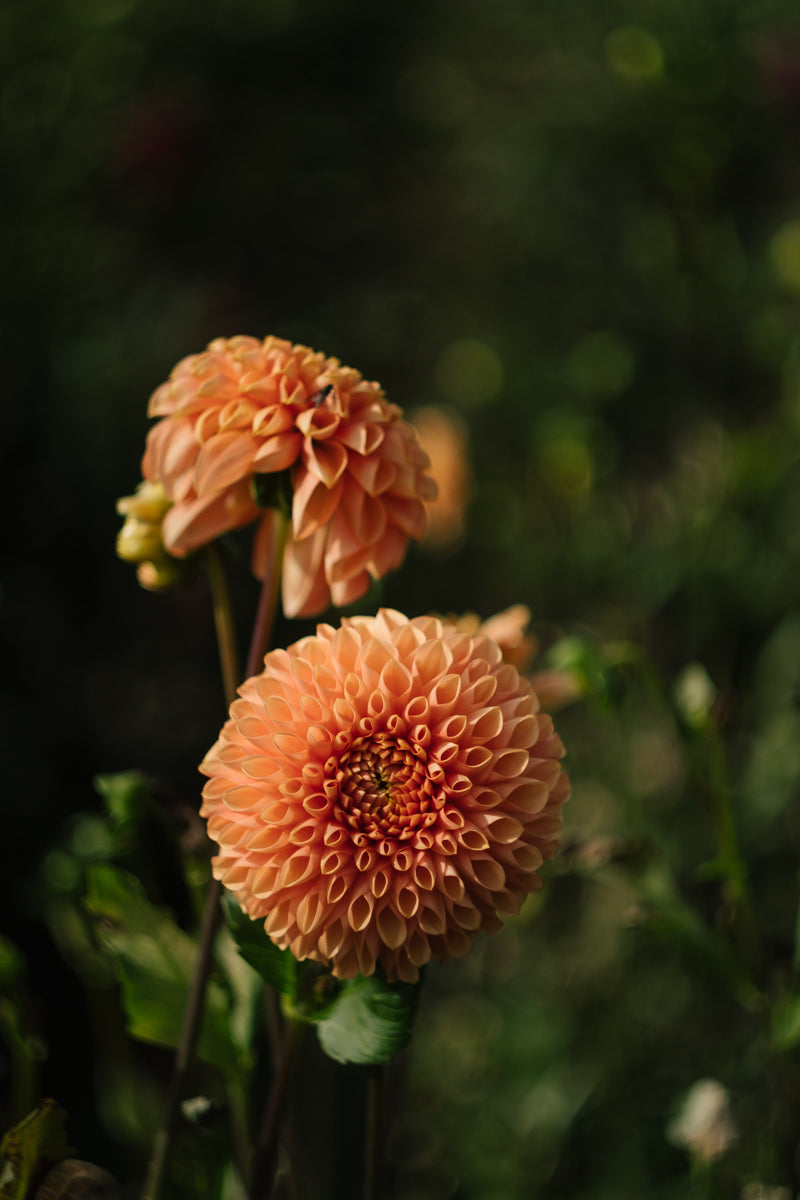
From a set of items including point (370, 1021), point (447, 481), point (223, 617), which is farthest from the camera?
point (447, 481)

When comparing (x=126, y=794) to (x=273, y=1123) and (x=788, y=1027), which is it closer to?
(x=273, y=1123)

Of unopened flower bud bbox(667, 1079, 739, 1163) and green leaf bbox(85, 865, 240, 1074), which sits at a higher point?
green leaf bbox(85, 865, 240, 1074)

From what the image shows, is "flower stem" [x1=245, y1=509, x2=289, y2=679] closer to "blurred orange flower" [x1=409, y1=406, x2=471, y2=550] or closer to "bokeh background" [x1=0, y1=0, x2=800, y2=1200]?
"bokeh background" [x1=0, y1=0, x2=800, y2=1200]

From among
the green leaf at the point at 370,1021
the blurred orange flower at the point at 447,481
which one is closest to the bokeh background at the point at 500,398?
the blurred orange flower at the point at 447,481

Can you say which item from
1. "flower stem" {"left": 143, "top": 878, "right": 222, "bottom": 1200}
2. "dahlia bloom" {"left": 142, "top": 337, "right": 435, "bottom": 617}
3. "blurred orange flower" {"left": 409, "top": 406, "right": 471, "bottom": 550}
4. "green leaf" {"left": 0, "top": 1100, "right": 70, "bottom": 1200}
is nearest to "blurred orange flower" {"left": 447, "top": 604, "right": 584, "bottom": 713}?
"dahlia bloom" {"left": 142, "top": 337, "right": 435, "bottom": 617}

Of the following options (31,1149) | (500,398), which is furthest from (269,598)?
(500,398)
